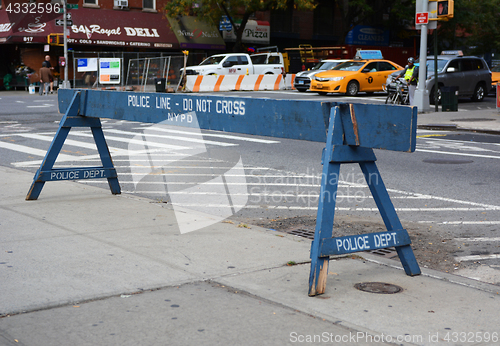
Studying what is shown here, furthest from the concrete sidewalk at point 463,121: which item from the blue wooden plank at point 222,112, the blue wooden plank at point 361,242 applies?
the blue wooden plank at point 361,242

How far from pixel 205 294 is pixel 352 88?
24887mm

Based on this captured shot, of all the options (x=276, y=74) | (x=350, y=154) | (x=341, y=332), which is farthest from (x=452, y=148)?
(x=276, y=74)

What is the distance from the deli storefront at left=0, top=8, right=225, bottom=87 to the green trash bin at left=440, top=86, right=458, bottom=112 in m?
19.6

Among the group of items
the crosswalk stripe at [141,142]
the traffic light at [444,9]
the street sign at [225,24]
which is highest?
the street sign at [225,24]

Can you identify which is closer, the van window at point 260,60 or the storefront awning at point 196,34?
the van window at point 260,60

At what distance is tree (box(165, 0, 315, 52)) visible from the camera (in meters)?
39.2

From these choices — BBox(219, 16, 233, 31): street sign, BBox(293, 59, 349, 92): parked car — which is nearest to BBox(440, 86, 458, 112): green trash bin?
BBox(293, 59, 349, 92): parked car

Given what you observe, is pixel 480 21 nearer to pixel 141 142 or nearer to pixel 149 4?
pixel 149 4

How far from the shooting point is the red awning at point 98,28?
34.5m

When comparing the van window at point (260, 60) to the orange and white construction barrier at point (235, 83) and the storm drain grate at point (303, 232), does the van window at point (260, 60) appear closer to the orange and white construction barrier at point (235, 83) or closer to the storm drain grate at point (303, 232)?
the orange and white construction barrier at point (235, 83)

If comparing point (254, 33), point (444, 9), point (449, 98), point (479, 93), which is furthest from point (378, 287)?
point (254, 33)

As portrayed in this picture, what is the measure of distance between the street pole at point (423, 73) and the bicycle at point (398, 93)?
568mm

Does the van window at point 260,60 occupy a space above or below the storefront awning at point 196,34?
below

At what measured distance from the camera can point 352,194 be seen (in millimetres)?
8031
